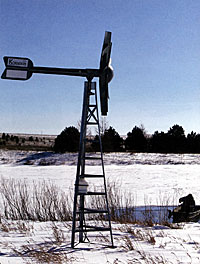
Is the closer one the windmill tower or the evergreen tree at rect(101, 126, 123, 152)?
the windmill tower

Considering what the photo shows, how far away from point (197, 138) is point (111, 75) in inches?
1307

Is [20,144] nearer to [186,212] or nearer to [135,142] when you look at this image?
[135,142]

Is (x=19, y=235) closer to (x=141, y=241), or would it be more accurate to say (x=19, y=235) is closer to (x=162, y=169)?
(x=141, y=241)

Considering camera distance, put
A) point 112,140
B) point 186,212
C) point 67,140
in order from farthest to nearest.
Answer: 1. point 112,140
2. point 67,140
3. point 186,212

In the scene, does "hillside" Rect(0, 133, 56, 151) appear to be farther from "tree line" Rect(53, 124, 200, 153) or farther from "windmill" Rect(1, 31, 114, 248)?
"windmill" Rect(1, 31, 114, 248)

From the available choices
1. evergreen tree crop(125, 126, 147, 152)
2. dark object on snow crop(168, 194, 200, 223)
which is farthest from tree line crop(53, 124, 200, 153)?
dark object on snow crop(168, 194, 200, 223)

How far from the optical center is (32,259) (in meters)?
3.40

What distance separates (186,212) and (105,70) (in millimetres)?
4731

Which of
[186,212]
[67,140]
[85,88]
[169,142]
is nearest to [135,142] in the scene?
[169,142]

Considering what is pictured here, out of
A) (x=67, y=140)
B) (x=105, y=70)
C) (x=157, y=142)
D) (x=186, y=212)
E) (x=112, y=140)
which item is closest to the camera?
(x=105, y=70)

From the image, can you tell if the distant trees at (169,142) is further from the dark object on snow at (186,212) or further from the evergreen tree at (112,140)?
the dark object on snow at (186,212)

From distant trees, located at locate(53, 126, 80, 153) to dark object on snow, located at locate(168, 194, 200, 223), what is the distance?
19775 mm

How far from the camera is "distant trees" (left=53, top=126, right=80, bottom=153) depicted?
89.3ft

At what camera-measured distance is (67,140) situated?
1105 inches
